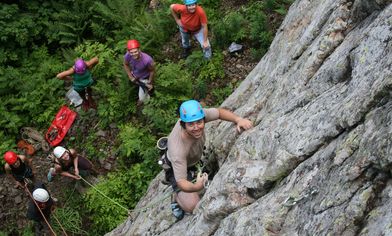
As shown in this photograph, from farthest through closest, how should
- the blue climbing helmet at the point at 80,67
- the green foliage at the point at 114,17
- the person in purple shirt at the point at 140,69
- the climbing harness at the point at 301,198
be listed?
the green foliage at the point at 114,17 < the blue climbing helmet at the point at 80,67 < the person in purple shirt at the point at 140,69 < the climbing harness at the point at 301,198

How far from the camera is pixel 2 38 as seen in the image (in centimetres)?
1238

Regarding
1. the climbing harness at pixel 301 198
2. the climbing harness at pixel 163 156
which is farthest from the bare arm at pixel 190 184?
the climbing harness at pixel 301 198

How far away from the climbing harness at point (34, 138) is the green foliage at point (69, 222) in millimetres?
2082

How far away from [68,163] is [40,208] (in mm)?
1065

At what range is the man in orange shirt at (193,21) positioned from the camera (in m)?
9.33

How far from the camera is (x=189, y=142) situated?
17.5 feet

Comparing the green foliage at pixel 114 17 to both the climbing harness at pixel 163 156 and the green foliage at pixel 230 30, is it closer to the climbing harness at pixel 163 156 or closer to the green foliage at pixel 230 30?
the green foliage at pixel 230 30

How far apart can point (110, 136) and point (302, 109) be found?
7180mm

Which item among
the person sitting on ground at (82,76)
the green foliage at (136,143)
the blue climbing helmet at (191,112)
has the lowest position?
the green foliage at (136,143)

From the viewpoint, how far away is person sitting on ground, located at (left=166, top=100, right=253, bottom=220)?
16.5 ft

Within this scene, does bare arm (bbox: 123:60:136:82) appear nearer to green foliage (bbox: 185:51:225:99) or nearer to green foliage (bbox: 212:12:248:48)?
green foliage (bbox: 185:51:225:99)

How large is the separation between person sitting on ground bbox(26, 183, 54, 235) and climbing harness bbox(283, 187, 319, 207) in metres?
6.35

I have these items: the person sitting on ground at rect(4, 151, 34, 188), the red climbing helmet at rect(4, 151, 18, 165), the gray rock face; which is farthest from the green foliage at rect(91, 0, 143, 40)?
the gray rock face

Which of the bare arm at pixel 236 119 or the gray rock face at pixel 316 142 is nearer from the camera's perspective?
the gray rock face at pixel 316 142
